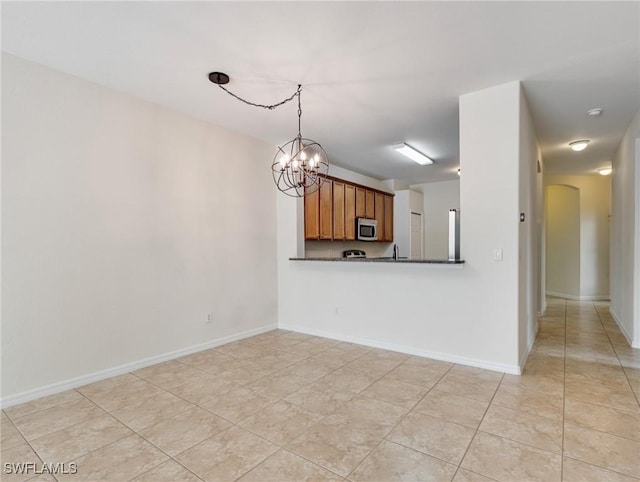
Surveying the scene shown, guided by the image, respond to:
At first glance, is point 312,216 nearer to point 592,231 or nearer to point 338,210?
point 338,210

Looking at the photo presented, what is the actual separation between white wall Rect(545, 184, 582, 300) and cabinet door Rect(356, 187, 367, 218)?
14.9 feet

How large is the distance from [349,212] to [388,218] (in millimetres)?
1531

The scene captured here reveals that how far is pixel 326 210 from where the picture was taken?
541 cm

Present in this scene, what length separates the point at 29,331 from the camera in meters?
2.62

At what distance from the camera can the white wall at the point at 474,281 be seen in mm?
3047

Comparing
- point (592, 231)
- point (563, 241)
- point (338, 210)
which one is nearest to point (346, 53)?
point (338, 210)

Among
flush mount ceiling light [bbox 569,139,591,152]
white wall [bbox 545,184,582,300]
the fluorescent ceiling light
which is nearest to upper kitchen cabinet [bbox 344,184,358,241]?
the fluorescent ceiling light

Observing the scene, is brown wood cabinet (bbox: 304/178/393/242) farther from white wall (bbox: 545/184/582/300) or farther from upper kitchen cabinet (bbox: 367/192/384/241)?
white wall (bbox: 545/184/582/300)

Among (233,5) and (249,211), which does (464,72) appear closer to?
(233,5)

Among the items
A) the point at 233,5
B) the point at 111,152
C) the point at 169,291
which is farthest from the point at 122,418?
the point at 233,5

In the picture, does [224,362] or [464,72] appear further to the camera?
[224,362]

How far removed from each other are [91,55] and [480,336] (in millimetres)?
4168

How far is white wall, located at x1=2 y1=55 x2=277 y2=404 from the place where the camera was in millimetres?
2590

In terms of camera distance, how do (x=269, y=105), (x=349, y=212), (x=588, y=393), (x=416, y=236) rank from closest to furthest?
1. (x=588, y=393)
2. (x=269, y=105)
3. (x=349, y=212)
4. (x=416, y=236)
